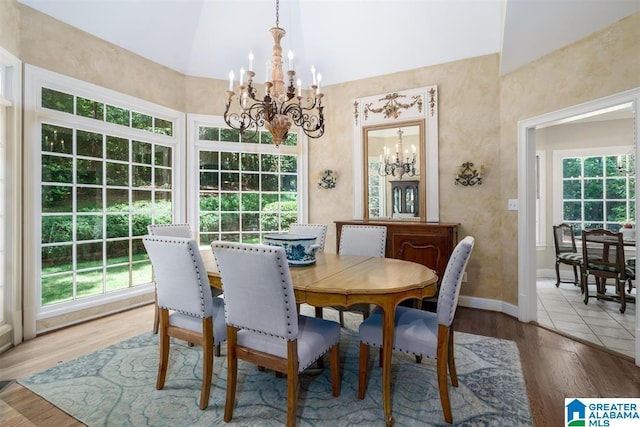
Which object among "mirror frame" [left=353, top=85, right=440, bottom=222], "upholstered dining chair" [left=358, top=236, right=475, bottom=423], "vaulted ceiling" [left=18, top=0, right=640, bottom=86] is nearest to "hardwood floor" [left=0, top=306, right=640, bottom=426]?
"upholstered dining chair" [left=358, top=236, right=475, bottom=423]

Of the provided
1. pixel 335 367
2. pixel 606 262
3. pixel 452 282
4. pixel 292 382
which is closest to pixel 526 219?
pixel 606 262

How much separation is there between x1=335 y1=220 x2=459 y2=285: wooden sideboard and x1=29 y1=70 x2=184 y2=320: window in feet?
9.00

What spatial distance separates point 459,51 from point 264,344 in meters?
3.70

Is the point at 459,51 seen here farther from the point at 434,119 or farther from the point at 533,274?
the point at 533,274

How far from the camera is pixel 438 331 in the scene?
5.89 ft

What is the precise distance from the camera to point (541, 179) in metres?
5.39

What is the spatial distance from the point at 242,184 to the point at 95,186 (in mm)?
1729

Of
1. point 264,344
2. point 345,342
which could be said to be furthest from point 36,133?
point 345,342

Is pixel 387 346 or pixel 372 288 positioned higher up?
pixel 372 288

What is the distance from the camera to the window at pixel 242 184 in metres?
4.43

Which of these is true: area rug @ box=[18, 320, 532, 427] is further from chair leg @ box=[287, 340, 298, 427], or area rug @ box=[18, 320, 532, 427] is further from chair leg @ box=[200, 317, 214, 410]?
chair leg @ box=[287, 340, 298, 427]

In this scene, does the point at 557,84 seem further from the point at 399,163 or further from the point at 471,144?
the point at 399,163

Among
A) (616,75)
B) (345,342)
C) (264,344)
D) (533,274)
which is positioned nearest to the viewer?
Answer: (264,344)

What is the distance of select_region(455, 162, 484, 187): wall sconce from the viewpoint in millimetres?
3670
